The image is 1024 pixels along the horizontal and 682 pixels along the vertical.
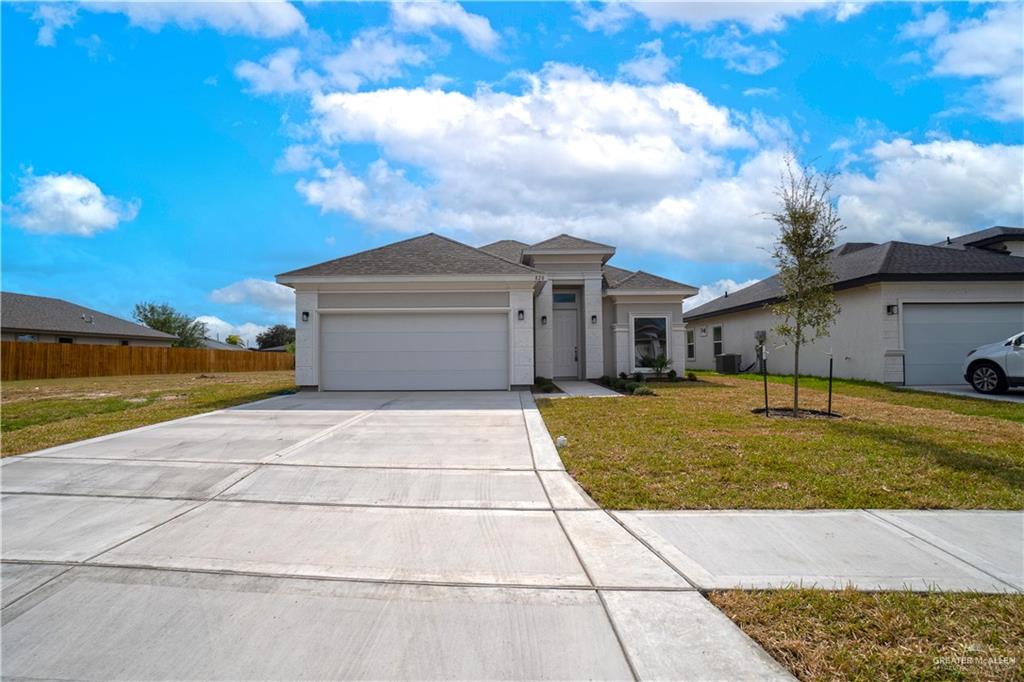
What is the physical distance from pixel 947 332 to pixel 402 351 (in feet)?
46.9

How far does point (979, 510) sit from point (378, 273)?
38.4ft

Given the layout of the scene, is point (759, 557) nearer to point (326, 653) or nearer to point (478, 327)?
point (326, 653)

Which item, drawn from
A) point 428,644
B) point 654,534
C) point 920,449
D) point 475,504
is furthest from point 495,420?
point 428,644

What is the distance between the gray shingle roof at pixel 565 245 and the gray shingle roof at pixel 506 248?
2.80 metres

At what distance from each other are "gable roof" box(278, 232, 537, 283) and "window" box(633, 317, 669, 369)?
571cm

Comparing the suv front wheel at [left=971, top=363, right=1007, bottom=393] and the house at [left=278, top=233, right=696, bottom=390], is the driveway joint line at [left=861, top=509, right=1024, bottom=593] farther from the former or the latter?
the suv front wheel at [left=971, top=363, right=1007, bottom=393]

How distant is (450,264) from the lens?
14.0m

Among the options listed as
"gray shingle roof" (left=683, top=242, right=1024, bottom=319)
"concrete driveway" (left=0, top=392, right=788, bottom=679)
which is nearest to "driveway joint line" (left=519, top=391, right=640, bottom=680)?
"concrete driveway" (left=0, top=392, right=788, bottom=679)

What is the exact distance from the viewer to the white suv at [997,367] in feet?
39.4

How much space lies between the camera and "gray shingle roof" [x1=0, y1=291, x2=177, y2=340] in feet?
102

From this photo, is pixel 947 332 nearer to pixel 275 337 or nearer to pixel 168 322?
pixel 168 322

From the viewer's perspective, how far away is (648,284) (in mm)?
18344

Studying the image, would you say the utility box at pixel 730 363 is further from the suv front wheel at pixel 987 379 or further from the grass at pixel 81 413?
the grass at pixel 81 413

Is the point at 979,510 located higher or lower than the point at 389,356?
lower
